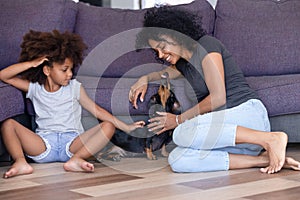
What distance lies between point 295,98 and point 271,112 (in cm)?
15

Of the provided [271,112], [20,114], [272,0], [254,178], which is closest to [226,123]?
[254,178]

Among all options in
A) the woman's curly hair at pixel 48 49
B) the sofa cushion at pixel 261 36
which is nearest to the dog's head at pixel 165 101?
the woman's curly hair at pixel 48 49

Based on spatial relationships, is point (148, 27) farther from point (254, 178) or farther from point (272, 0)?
point (272, 0)

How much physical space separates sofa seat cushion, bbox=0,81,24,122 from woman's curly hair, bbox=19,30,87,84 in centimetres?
12

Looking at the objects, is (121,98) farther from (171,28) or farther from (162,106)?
(171,28)

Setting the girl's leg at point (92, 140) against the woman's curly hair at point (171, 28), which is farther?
the girl's leg at point (92, 140)

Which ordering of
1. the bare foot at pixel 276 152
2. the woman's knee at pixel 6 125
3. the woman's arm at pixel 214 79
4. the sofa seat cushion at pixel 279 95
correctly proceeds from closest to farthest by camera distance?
the bare foot at pixel 276 152 < the woman's arm at pixel 214 79 < the woman's knee at pixel 6 125 < the sofa seat cushion at pixel 279 95

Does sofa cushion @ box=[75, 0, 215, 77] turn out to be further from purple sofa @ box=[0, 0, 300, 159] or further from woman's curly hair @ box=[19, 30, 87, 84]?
woman's curly hair @ box=[19, 30, 87, 84]

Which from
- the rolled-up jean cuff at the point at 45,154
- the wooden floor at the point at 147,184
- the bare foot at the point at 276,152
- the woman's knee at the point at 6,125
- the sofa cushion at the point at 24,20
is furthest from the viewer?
the sofa cushion at the point at 24,20

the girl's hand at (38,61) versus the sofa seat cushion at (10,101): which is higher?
the girl's hand at (38,61)

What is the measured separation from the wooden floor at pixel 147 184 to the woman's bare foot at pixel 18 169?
29mm

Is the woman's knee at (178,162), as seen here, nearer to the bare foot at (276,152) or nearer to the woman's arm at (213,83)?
the woman's arm at (213,83)

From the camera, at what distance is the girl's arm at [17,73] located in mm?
2826

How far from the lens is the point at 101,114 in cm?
290
